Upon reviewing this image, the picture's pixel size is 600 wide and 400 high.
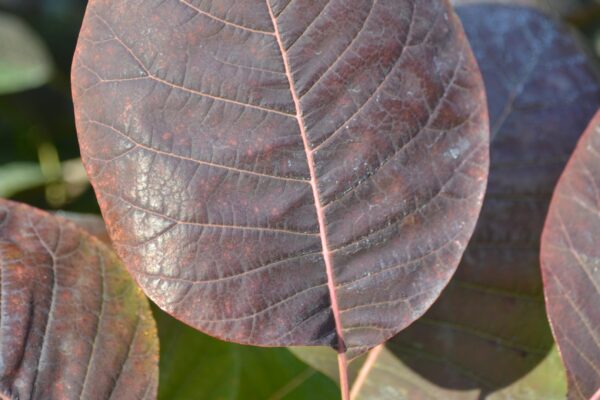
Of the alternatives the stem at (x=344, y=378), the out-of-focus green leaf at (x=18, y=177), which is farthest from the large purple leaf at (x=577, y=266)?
the out-of-focus green leaf at (x=18, y=177)

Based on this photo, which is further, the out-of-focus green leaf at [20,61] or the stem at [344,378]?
the out-of-focus green leaf at [20,61]

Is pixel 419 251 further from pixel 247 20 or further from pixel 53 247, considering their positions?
pixel 53 247

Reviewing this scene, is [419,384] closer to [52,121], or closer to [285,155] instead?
[285,155]

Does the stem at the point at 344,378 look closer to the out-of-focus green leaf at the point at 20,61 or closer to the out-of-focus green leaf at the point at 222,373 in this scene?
the out-of-focus green leaf at the point at 222,373

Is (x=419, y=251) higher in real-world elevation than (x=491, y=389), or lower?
higher

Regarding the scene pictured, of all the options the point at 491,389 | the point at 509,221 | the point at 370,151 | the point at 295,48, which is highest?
the point at 295,48

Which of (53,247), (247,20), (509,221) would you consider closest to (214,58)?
(247,20)
